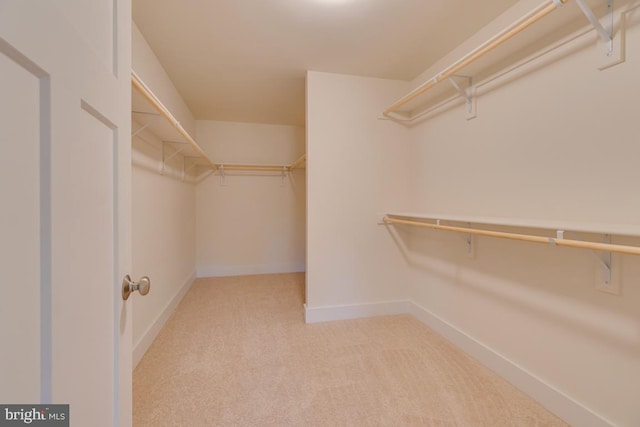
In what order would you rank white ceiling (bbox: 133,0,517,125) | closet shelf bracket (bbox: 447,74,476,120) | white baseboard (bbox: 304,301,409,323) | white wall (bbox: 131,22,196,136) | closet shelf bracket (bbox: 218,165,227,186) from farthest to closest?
closet shelf bracket (bbox: 218,165,227,186)
white baseboard (bbox: 304,301,409,323)
closet shelf bracket (bbox: 447,74,476,120)
white wall (bbox: 131,22,196,136)
white ceiling (bbox: 133,0,517,125)

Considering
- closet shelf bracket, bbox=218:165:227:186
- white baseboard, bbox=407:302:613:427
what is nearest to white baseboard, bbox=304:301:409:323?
white baseboard, bbox=407:302:613:427

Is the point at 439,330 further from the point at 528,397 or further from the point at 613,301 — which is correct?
the point at 613,301

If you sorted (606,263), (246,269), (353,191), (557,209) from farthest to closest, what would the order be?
1. (246,269)
2. (353,191)
3. (557,209)
4. (606,263)

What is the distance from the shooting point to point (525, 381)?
153 cm

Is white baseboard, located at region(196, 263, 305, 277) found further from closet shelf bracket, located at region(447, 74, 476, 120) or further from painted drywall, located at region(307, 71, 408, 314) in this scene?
closet shelf bracket, located at region(447, 74, 476, 120)

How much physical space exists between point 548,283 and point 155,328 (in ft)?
8.70

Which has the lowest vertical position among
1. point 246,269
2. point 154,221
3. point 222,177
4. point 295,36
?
point 246,269

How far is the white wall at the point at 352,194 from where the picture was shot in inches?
96.6

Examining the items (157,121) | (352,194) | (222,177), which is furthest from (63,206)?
(222,177)

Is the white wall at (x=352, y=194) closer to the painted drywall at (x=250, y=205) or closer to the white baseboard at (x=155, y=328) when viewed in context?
the white baseboard at (x=155, y=328)

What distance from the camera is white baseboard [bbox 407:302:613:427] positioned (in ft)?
4.21

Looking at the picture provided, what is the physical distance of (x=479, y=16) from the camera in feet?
5.70

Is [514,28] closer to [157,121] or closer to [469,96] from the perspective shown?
[469,96]

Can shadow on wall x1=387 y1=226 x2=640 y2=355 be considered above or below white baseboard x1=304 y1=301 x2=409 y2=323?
above
